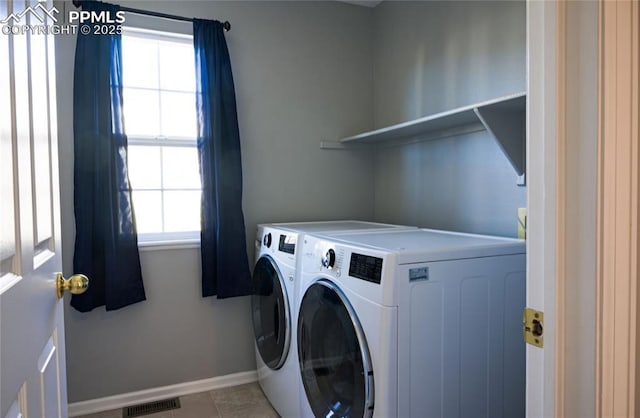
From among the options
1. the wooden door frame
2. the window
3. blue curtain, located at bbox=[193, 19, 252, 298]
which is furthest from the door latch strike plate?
the window

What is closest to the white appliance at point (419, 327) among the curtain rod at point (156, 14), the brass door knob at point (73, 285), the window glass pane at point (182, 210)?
the brass door knob at point (73, 285)

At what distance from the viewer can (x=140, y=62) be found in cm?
240

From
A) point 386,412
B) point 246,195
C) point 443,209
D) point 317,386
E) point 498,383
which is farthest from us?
point 246,195

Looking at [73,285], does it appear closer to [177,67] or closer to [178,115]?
[178,115]

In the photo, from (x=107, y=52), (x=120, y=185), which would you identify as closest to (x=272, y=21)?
(x=107, y=52)

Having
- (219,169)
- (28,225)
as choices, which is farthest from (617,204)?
(219,169)

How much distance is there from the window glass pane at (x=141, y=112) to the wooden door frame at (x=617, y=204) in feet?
7.57

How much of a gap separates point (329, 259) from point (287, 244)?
47 cm

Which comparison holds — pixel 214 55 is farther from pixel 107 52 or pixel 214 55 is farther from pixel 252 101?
pixel 107 52

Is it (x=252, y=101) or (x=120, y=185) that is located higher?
(x=252, y=101)

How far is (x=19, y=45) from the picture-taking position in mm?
743

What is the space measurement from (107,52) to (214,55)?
551 mm

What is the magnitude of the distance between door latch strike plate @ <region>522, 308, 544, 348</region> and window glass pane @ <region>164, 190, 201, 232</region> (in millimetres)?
2116

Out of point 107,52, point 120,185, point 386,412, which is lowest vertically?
point 386,412
